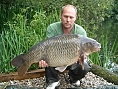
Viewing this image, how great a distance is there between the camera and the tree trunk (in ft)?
20.8

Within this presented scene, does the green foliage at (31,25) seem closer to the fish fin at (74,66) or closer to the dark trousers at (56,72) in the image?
the dark trousers at (56,72)

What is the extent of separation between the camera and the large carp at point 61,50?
471 centimetres

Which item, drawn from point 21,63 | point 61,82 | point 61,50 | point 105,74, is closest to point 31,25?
point 61,82

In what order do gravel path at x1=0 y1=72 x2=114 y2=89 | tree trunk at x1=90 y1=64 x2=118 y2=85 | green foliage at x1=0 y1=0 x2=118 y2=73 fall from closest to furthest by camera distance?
gravel path at x1=0 y1=72 x2=114 y2=89, tree trunk at x1=90 y1=64 x2=118 y2=85, green foliage at x1=0 y1=0 x2=118 y2=73

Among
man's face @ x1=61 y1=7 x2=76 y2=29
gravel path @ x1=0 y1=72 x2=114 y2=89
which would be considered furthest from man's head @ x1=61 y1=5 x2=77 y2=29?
gravel path @ x1=0 y1=72 x2=114 y2=89

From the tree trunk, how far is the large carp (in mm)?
1681

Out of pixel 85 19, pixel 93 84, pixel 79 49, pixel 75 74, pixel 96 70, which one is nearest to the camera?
pixel 79 49

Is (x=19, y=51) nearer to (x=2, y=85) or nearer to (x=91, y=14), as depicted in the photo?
(x=2, y=85)

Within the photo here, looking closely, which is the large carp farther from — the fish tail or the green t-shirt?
the green t-shirt

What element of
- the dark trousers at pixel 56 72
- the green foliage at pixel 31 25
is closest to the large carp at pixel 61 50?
the dark trousers at pixel 56 72

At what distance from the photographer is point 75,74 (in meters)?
5.66

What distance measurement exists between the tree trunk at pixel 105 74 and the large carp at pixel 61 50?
168 cm

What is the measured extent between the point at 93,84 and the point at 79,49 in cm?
151

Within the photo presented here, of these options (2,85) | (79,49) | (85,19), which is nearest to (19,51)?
(2,85)
